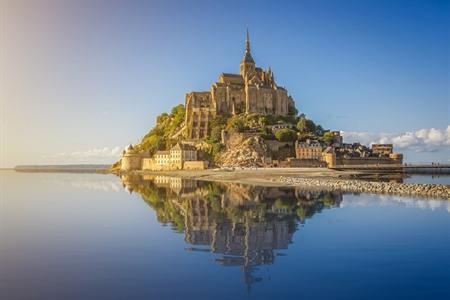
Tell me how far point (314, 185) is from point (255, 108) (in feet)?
161

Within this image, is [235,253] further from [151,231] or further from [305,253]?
[151,231]

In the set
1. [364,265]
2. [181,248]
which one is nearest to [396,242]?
[364,265]

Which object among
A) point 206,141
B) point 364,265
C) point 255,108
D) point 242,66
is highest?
point 242,66

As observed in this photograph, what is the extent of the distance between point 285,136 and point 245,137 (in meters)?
7.38

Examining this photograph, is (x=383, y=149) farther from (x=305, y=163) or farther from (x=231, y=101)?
(x=231, y=101)

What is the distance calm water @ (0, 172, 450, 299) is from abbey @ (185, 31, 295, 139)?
66257 millimetres

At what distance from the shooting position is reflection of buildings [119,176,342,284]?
14055mm

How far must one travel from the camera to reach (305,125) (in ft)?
294

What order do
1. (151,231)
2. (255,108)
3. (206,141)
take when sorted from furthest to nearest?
(255,108), (206,141), (151,231)

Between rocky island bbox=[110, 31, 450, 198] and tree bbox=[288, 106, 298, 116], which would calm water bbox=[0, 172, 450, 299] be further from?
tree bbox=[288, 106, 298, 116]

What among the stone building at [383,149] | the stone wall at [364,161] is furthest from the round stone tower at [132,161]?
the stone building at [383,149]

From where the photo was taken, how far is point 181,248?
15.0 m

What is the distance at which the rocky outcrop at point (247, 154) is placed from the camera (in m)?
75.6

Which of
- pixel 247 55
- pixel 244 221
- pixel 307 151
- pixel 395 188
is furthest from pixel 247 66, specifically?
pixel 244 221
